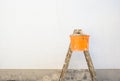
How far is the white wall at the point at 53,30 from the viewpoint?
2.79 metres

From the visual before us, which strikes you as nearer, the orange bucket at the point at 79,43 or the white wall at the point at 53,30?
the orange bucket at the point at 79,43

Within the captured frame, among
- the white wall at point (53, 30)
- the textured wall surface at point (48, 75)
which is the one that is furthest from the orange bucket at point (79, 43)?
the textured wall surface at point (48, 75)

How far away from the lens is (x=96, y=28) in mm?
2799

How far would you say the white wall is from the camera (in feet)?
9.15

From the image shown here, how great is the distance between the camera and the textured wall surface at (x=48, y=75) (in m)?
2.81

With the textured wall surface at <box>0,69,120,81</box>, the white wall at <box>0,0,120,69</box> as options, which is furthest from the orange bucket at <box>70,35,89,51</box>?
the textured wall surface at <box>0,69,120,81</box>

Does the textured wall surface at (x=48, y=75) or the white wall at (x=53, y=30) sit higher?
the white wall at (x=53, y=30)

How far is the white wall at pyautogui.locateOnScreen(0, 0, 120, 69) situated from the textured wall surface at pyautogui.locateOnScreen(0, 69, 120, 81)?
0.08 m

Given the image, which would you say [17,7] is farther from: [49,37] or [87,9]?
[87,9]

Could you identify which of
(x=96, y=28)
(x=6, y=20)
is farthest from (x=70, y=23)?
(x=6, y=20)

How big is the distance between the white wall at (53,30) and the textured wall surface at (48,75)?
77mm

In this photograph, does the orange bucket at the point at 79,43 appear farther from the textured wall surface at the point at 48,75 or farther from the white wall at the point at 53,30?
the textured wall surface at the point at 48,75

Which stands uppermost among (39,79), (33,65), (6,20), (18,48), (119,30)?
(6,20)

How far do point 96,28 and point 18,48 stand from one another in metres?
1.23
